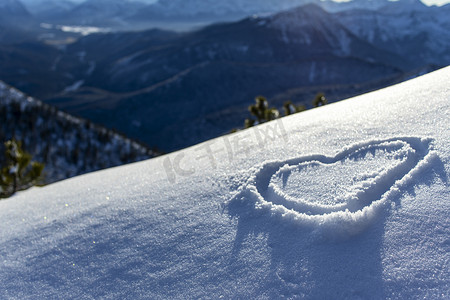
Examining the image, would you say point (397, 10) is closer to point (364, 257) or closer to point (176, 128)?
point (176, 128)

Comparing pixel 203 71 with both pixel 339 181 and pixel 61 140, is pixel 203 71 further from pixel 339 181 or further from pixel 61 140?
pixel 339 181

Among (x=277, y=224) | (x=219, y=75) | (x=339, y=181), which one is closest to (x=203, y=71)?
(x=219, y=75)

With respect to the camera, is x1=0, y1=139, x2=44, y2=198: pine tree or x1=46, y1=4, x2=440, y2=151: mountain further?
x1=46, y1=4, x2=440, y2=151: mountain

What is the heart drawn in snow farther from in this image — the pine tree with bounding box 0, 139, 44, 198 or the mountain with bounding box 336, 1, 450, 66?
the mountain with bounding box 336, 1, 450, 66

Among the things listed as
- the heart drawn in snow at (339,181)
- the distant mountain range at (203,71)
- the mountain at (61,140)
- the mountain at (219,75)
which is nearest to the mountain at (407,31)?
the distant mountain range at (203,71)

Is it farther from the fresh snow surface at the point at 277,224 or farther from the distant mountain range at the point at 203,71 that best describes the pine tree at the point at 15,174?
the distant mountain range at the point at 203,71

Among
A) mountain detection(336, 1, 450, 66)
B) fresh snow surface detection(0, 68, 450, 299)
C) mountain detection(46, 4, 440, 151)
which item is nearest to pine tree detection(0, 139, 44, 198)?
fresh snow surface detection(0, 68, 450, 299)
